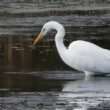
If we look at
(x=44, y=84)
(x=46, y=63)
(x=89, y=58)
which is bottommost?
(x=46, y=63)

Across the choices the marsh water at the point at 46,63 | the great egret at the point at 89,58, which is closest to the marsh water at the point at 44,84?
the marsh water at the point at 46,63

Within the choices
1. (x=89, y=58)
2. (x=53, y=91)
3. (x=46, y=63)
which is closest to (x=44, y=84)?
(x=53, y=91)

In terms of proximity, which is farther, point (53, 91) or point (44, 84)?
point (44, 84)

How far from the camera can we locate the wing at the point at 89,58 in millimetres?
14984

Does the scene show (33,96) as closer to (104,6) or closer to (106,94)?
(106,94)

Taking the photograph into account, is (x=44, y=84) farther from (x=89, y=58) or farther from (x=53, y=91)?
(x=89, y=58)

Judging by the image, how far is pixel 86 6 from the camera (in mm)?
34219

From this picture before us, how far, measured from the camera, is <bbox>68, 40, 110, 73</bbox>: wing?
15.0 m

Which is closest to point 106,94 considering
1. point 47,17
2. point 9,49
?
point 9,49

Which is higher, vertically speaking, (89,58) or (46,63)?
(89,58)

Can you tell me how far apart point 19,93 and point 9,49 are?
685cm

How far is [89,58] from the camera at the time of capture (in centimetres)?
1510

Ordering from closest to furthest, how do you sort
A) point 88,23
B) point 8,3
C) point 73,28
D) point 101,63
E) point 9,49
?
1. point 101,63
2. point 9,49
3. point 73,28
4. point 88,23
5. point 8,3

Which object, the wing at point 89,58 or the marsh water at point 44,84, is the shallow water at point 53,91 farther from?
the wing at point 89,58
